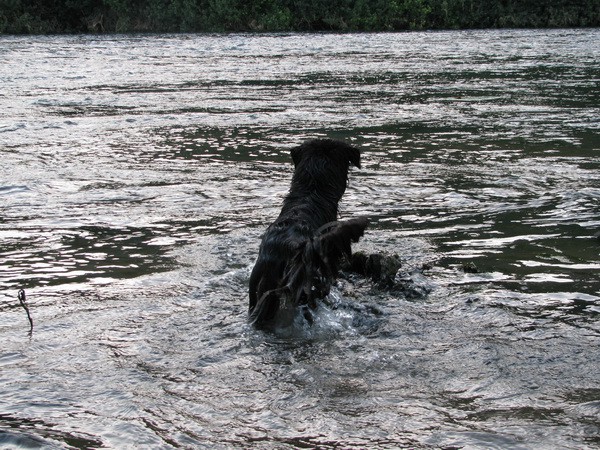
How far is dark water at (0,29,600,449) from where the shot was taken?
12.7 feet

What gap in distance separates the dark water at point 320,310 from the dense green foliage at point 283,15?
1391 inches

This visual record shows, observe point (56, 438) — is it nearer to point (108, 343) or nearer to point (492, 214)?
point (108, 343)

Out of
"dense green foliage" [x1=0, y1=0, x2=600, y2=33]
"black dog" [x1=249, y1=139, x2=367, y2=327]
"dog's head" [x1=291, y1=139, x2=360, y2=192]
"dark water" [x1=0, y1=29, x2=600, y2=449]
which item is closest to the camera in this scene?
"dark water" [x1=0, y1=29, x2=600, y2=449]

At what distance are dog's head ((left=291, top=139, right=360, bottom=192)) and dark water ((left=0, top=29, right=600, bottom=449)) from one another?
81 cm

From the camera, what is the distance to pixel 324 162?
6.37 meters

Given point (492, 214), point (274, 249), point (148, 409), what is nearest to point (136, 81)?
point (492, 214)

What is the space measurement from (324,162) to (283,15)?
46.8 m

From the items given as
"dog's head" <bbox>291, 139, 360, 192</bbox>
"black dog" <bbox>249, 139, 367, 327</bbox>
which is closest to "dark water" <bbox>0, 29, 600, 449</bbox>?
"black dog" <bbox>249, 139, 367, 327</bbox>

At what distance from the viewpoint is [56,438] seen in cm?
369

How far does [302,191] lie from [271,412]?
2.58m

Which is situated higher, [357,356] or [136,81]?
[136,81]

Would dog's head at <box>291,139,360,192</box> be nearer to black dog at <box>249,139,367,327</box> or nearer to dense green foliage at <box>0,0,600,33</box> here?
black dog at <box>249,139,367,327</box>

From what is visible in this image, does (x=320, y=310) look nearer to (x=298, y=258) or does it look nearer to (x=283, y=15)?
(x=298, y=258)

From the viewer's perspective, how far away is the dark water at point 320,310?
153 inches
